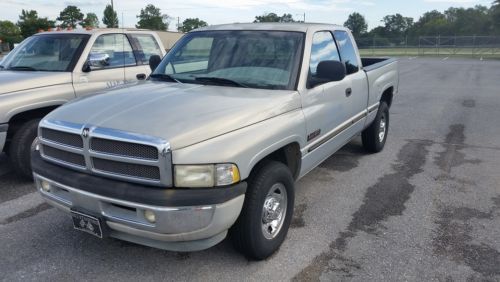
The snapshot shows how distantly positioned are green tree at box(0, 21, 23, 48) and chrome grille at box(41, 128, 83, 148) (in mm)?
70235

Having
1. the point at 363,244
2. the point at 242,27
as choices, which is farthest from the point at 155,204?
the point at 242,27

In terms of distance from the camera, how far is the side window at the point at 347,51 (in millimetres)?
5266

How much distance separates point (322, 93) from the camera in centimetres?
426

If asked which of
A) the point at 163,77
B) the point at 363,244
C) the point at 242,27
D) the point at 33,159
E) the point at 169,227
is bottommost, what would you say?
the point at 363,244

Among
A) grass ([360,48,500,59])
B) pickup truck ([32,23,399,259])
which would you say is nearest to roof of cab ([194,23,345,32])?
pickup truck ([32,23,399,259])

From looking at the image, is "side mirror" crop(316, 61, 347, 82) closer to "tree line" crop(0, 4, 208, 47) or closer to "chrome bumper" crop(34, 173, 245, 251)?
"chrome bumper" crop(34, 173, 245, 251)

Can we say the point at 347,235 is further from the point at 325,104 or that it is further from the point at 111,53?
the point at 111,53

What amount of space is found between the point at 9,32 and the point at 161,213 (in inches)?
Answer: 3123

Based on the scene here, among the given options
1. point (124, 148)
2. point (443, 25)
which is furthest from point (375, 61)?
point (443, 25)

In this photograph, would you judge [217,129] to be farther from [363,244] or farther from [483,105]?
[483,105]

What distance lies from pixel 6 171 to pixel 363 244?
15.4ft

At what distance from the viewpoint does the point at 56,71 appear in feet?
19.1

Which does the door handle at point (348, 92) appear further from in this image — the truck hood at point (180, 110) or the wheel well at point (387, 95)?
the wheel well at point (387, 95)

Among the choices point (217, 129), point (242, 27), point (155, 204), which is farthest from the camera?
point (242, 27)
